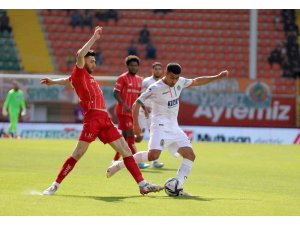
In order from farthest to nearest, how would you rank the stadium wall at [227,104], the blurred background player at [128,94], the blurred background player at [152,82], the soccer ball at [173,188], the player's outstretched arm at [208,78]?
1. the stadium wall at [227,104]
2. the blurred background player at [152,82]
3. the blurred background player at [128,94]
4. the player's outstretched arm at [208,78]
5. the soccer ball at [173,188]

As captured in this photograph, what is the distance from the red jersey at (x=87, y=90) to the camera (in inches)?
467

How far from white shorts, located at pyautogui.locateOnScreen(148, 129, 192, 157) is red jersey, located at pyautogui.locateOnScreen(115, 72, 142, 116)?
5.02 m

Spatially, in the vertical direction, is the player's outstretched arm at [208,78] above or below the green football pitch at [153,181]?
above

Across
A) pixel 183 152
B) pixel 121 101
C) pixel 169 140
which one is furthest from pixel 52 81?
pixel 121 101

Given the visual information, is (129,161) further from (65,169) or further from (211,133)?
(211,133)

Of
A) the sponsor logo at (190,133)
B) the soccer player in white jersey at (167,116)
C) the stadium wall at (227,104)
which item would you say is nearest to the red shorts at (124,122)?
the soccer player in white jersey at (167,116)

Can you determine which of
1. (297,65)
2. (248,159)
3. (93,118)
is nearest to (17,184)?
(93,118)

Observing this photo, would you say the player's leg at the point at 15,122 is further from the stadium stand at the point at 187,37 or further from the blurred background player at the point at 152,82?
the blurred background player at the point at 152,82

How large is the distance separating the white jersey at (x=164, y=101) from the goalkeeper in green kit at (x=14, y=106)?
60.8 feet

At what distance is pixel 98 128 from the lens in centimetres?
1194

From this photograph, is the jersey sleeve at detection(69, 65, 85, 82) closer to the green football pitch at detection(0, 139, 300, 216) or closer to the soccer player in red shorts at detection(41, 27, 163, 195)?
the soccer player in red shorts at detection(41, 27, 163, 195)

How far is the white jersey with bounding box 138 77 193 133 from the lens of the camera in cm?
1248

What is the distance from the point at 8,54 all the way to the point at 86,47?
28.3 meters

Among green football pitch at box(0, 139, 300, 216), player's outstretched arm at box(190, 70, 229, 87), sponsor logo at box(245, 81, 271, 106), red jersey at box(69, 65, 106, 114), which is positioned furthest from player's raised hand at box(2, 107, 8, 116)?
red jersey at box(69, 65, 106, 114)
